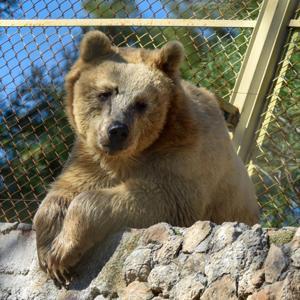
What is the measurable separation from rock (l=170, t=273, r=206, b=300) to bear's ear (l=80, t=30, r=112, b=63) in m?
2.13

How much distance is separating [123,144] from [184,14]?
281cm

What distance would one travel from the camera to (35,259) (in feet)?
16.7

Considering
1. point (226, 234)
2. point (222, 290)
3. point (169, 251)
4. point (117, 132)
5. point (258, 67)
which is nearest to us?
point (222, 290)

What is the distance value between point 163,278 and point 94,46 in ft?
6.69

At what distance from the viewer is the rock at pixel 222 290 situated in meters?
3.57

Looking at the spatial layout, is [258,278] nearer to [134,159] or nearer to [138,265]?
[138,265]

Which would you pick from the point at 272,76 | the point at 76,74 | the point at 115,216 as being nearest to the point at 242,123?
the point at 272,76

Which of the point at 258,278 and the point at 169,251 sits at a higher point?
the point at 258,278

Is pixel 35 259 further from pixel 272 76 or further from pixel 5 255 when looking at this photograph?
pixel 272 76

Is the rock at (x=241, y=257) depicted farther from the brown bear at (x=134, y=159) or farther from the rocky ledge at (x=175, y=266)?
the brown bear at (x=134, y=159)

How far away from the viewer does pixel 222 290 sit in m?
3.61

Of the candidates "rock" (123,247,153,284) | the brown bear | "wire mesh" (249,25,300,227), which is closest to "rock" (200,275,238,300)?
"rock" (123,247,153,284)

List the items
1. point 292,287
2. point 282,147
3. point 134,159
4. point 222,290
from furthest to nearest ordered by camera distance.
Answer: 1. point 282,147
2. point 134,159
3. point 222,290
4. point 292,287

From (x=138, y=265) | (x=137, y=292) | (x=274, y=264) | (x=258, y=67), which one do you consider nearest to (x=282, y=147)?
(x=258, y=67)
